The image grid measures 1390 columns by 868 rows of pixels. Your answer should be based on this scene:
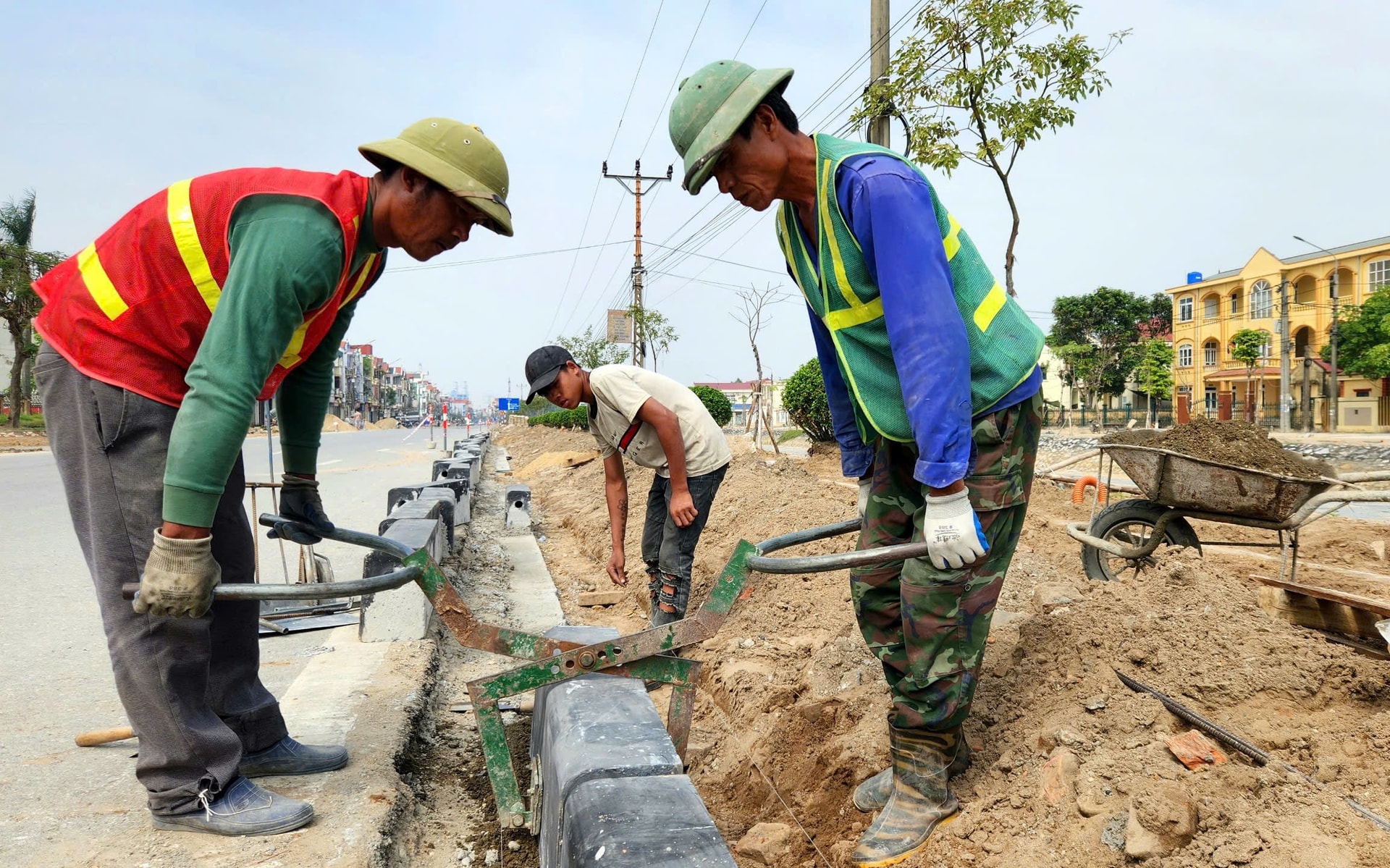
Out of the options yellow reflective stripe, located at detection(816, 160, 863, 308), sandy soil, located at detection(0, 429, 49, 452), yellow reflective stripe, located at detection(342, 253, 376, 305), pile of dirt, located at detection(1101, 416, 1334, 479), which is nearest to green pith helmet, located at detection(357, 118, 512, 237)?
yellow reflective stripe, located at detection(342, 253, 376, 305)

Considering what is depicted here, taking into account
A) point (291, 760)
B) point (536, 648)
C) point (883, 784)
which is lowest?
point (883, 784)

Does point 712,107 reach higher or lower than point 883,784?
higher

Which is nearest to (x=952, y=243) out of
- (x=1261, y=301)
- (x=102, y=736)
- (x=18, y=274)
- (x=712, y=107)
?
(x=712, y=107)

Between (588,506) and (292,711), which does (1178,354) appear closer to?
(588,506)

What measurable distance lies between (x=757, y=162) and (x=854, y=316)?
478 mm

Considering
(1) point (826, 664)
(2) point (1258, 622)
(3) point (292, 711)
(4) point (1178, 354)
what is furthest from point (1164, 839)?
(4) point (1178, 354)

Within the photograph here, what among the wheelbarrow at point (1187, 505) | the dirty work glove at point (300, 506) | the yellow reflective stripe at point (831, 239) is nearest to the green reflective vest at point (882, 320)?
the yellow reflective stripe at point (831, 239)

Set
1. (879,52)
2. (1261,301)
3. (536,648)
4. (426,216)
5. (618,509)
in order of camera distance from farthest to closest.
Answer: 1. (1261,301)
2. (879,52)
3. (618,509)
4. (536,648)
5. (426,216)

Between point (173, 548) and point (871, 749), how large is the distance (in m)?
2.16

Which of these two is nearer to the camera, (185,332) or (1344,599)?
(185,332)

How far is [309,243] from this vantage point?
215cm

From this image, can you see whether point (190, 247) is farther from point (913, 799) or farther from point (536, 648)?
point (913, 799)

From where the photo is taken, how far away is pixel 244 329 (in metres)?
2.03

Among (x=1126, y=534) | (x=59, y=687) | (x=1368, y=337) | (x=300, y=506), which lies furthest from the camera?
(x=1368, y=337)
